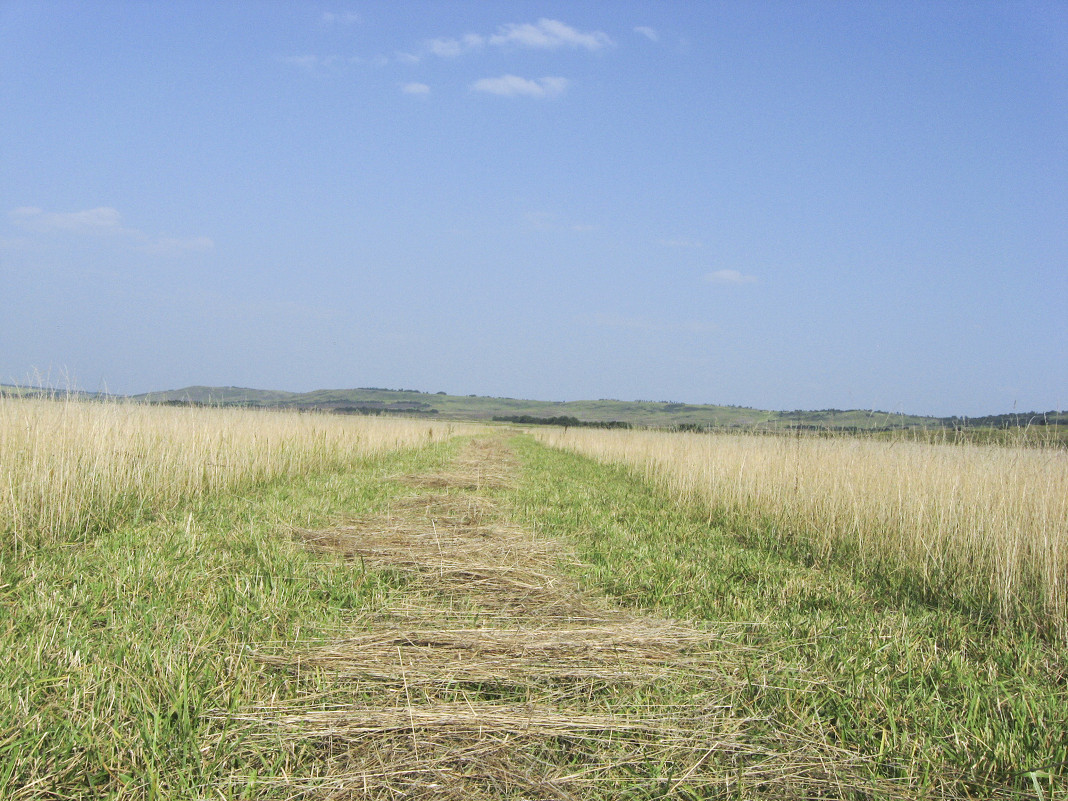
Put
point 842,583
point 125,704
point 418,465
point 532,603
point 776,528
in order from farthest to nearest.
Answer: point 418,465
point 776,528
point 842,583
point 532,603
point 125,704

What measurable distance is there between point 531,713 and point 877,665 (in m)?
1.58

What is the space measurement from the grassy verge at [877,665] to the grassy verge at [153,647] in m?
1.62

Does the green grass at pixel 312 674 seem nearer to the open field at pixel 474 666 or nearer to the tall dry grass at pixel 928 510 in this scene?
the open field at pixel 474 666

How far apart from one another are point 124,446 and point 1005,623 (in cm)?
679

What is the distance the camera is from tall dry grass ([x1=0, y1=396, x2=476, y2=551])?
4.40 metres

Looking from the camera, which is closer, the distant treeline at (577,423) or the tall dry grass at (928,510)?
the tall dry grass at (928,510)

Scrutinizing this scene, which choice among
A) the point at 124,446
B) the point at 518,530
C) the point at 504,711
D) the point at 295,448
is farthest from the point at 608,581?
the point at 295,448

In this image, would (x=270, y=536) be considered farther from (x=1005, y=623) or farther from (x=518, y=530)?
(x=1005, y=623)

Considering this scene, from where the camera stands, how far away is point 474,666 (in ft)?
7.80

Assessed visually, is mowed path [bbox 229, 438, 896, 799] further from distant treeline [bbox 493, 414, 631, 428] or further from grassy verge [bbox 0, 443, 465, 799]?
distant treeline [bbox 493, 414, 631, 428]

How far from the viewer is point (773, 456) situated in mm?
7383

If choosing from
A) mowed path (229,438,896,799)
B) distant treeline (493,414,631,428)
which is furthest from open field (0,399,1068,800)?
distant treeline (493,414,631,428)

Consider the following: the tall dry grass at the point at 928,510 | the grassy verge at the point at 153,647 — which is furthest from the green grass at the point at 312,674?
the tall dry grass at the point at 928,510

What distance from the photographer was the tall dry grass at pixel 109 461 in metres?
4.40
